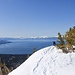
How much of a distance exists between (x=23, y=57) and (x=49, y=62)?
272 feet

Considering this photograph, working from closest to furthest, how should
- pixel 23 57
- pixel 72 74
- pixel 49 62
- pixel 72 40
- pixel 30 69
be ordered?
pixel 72 74
pixel 30 69
pixel 49 62
pixel 72 40
pixel 23 57

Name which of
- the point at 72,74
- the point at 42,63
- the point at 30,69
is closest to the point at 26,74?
the point at 30,69

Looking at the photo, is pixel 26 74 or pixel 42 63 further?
pixel 42 63

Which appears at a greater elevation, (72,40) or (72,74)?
(72,40)

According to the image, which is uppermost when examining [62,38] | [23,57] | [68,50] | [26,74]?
[62,38]

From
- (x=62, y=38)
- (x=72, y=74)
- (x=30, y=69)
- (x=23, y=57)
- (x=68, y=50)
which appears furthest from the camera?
(x=23, y=57)

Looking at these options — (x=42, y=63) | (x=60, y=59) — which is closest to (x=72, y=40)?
(x=60, y=59)

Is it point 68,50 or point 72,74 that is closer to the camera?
point 72,74

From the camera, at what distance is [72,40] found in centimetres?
1479

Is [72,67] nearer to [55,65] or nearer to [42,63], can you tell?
[55,65]

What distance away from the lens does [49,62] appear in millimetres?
10875

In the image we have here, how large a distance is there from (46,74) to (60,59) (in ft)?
8.55

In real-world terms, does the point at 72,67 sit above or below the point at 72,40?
below

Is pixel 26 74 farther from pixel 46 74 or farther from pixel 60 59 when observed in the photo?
pixel 60 59
